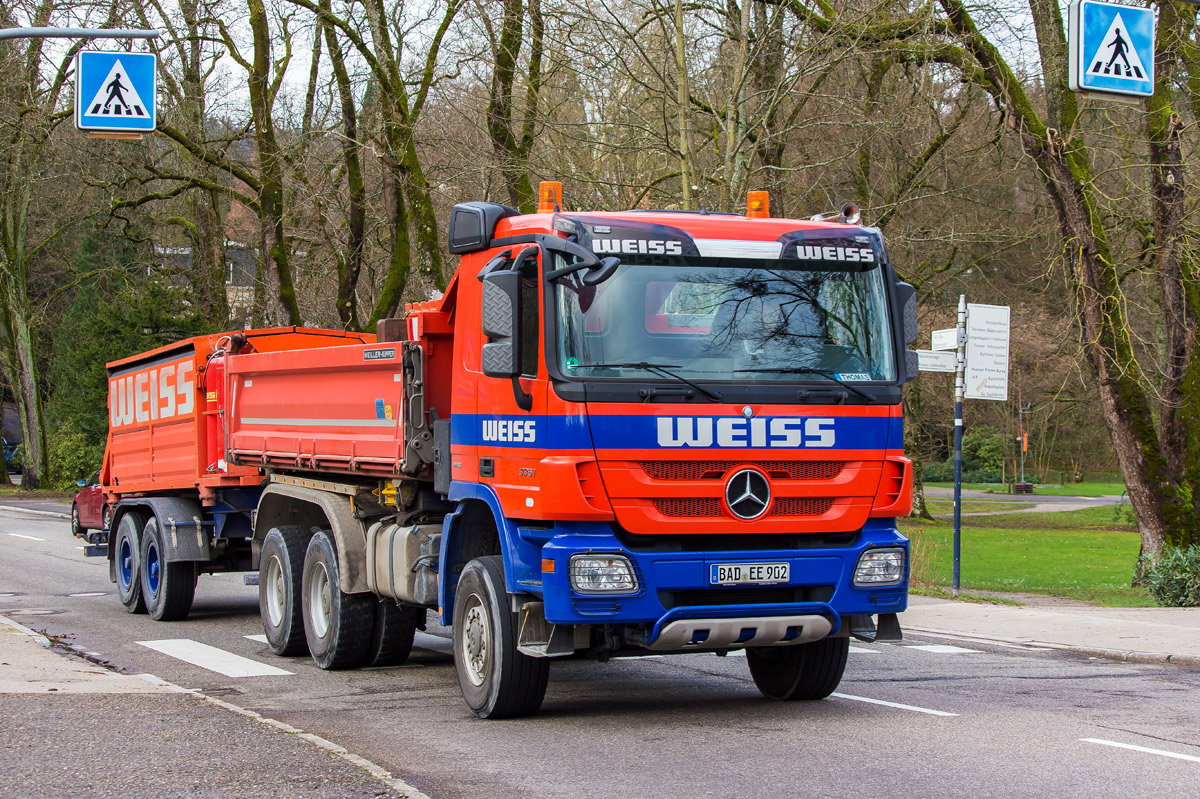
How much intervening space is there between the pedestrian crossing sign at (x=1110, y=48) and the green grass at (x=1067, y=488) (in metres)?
48.9

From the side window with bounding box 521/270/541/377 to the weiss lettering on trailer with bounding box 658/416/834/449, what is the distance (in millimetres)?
792

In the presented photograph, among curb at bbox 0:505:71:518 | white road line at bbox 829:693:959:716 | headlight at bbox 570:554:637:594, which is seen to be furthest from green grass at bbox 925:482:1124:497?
headlight at bbox 570:554:637:594

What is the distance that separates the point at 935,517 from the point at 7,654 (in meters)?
32.8

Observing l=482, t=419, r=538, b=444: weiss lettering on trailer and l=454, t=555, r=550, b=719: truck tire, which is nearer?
l=482, t=419, r=538, b=444: weiss lettering on trailer

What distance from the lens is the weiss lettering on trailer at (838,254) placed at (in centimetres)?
789

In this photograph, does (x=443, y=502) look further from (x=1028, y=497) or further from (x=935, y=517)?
(x=1028, y=497)

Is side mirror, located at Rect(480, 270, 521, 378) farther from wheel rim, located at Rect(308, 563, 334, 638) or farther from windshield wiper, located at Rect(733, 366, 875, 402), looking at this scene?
wheel rim, located at Rect(308, 563, 334, 638)

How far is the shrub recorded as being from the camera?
48.8 ft

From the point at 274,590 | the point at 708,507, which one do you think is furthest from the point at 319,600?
the point at 708,507

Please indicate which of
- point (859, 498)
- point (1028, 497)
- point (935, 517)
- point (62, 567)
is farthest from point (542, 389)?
point (1028, 497)

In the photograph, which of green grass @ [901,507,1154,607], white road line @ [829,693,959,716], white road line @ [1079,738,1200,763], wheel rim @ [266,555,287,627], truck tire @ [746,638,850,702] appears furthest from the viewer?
green grass @ [901,507,1154,607]

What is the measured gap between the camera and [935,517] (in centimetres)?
3938

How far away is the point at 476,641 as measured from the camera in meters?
8.05

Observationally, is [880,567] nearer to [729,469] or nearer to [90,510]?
[729,469]
